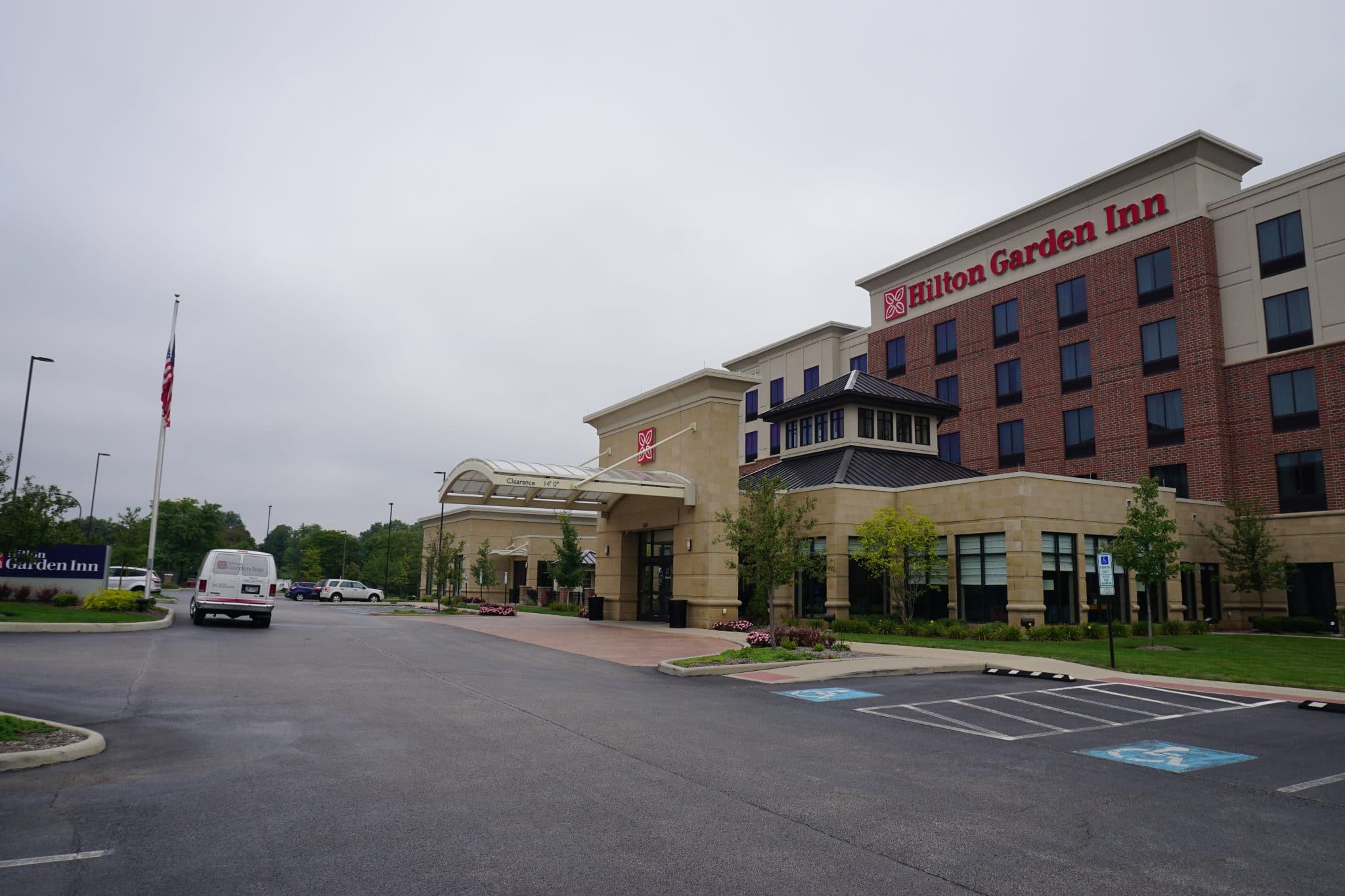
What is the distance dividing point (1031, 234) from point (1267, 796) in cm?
4382

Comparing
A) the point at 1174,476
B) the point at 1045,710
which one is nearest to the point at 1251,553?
the point at 1174,476

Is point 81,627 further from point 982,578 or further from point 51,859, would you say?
point 982,578

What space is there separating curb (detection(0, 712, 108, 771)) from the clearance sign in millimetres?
45546

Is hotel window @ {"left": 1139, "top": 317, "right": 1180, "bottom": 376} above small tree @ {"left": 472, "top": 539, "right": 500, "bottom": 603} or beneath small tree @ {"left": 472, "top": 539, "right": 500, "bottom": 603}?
above

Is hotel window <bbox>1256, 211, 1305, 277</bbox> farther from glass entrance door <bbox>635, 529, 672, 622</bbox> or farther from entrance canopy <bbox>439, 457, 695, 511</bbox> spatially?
glass entrance door <bbox>635, 529, 672, 622</bbox>

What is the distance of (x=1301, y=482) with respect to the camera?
36.0 metres

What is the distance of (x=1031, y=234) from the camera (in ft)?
154

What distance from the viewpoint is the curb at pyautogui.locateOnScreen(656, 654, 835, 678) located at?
1752cm

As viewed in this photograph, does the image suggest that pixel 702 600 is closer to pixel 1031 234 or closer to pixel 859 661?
pixel 859 661

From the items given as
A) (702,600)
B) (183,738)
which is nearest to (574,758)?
(183,738)

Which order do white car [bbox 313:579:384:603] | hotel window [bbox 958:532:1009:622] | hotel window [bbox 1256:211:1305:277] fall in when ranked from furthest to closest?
white car [bbox 313:579:384:603] → hotel window [bbox 1256:211:1305:277] → hotel window [bbox 958:532:1009:622]

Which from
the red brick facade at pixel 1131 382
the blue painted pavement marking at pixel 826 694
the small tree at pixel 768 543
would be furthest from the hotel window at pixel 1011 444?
the blue painted pavement marking at pixel 826 694

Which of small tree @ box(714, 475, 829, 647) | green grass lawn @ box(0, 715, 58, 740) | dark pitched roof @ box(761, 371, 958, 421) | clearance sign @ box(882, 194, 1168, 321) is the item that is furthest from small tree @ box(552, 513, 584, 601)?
green grass lawn @ box(0, 715, 58, 740)

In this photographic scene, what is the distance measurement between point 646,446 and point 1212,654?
20770 mm
